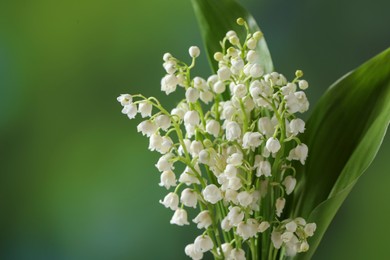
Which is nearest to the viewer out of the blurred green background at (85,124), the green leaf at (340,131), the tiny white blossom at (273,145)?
the tiny white blossom at (273,145)

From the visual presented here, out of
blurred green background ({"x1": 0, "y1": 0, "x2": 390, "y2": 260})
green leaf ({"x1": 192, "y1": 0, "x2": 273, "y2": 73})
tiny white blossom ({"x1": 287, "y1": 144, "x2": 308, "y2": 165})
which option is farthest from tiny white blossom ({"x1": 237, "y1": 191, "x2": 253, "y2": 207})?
blurred green background ({"x1": 0, "y1": 0, "x2": 390, "y2": 260})

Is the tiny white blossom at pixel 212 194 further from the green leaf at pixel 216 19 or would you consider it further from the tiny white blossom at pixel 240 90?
the green leaf at pixel 216 19

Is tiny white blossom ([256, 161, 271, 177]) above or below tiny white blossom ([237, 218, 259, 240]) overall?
above

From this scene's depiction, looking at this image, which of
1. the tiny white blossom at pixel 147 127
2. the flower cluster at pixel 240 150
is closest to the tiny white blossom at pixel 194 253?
the flower cluster at pixel 240 150

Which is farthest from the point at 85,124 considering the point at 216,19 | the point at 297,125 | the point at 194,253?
the point at 297,125

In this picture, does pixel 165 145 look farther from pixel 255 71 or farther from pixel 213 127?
pixel 255 71

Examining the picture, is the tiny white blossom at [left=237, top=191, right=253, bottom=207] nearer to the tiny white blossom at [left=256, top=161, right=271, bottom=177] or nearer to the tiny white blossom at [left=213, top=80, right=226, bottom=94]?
the tiny white blossom at [left=256, top=161, right=271, bottom=177]

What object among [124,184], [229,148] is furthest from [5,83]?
[229,148]

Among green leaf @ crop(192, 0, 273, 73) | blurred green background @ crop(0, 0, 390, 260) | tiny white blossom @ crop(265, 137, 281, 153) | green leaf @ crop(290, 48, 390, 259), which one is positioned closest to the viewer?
tiny white blossom @ crop(265, 137, 281, 153)
